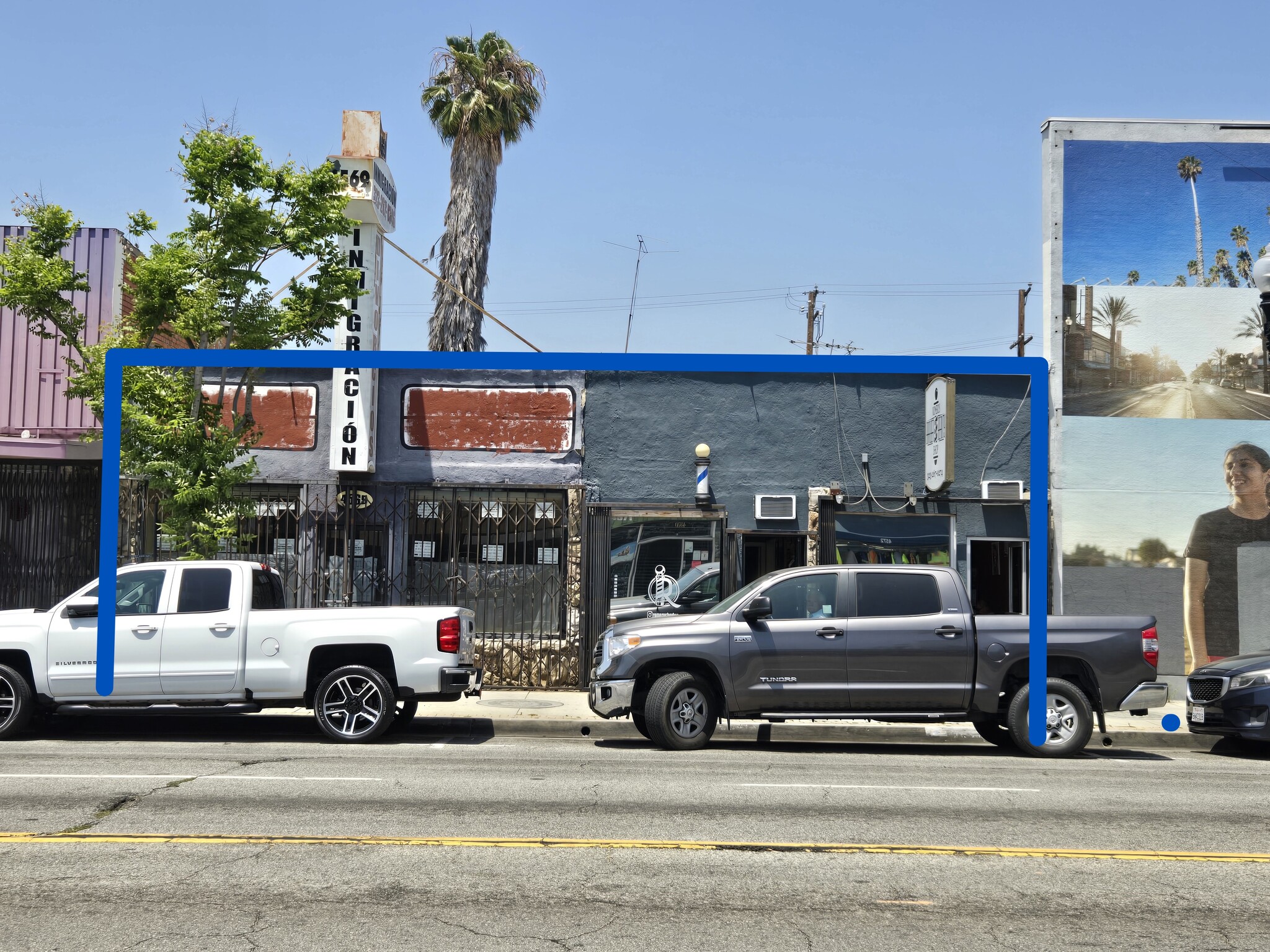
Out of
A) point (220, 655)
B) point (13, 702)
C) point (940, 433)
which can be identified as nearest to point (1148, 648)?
point (940, 433)

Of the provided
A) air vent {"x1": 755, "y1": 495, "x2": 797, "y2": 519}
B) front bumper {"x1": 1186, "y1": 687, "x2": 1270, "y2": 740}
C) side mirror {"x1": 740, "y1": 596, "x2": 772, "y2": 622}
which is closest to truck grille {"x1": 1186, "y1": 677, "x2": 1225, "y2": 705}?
front bumper {"x1": 1186, "y1": 687, "x2": 1270, "y2": 740}

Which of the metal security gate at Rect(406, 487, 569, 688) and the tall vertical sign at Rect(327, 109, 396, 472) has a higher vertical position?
the tall vertical sign at Rect(327, 109, 396, 472)

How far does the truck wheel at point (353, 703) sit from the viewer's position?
1266cm

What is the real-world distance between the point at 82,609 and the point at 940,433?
39.6 ft

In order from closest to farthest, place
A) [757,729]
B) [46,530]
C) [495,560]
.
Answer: [757,729]
[495,560]
[46,530]

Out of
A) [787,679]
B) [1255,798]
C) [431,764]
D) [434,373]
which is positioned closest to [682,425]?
[434,373]

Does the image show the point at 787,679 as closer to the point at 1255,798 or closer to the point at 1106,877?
the point at 1255,798

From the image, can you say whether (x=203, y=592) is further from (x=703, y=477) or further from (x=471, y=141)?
(x=471, y=141)

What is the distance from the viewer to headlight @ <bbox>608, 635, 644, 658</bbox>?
1255 cm

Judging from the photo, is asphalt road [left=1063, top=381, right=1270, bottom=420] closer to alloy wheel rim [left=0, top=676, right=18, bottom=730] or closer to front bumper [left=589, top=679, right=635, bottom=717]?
front bumper [left=589, top=679, right=635, bottom=717]

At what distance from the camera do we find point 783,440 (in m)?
19.1

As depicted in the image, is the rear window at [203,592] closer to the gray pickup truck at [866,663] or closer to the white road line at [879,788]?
the gray pickup truck at [866,663]

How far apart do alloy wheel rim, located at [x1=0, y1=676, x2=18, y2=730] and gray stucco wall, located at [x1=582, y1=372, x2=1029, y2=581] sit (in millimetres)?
8877

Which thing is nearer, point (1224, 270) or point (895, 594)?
point (895, 594)
